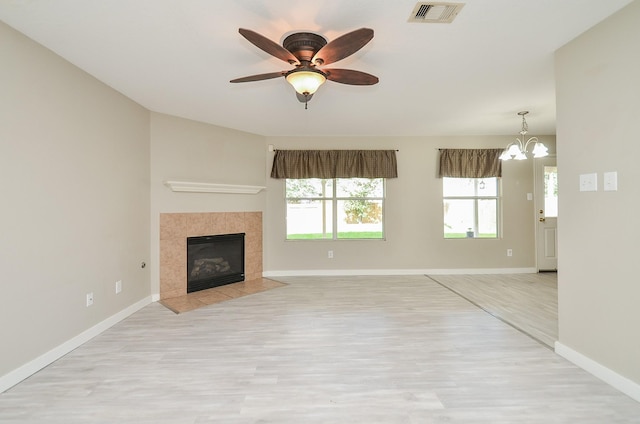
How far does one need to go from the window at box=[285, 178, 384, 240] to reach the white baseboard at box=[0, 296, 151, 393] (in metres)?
2.73

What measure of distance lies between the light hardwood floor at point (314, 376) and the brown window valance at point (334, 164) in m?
2.54

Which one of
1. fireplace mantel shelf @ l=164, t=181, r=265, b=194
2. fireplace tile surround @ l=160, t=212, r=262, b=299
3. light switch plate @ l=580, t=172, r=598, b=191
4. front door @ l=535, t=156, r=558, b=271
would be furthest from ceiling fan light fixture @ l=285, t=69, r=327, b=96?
front door @ l=535, t=156, r=558, b=271

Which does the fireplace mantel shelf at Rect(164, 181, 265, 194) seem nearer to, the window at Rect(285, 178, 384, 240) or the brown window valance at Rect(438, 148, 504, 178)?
the window at Rect(285, 178, 384, 240)

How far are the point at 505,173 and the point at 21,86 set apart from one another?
6.21 meters

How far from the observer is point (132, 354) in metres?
2.31

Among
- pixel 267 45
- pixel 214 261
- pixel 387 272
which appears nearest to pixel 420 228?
pixel 387 272

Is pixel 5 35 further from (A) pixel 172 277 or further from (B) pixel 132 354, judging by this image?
(A) pixel 172 277

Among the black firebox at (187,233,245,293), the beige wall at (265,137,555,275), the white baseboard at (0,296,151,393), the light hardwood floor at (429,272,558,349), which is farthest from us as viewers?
the beige wall at (265,137,555,275)

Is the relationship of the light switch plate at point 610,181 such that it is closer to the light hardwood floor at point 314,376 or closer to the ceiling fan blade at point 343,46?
the light hardwood floor at point 314,376

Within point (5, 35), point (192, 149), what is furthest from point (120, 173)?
point (5, 35)

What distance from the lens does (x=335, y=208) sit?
5.08 m

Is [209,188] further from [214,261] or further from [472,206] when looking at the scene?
[472,206]

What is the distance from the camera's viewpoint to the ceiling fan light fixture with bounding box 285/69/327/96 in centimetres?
195

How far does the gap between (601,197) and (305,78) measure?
86.9 inches
